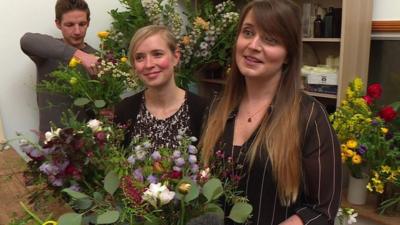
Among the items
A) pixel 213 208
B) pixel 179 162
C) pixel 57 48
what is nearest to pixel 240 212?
pixel 213 208

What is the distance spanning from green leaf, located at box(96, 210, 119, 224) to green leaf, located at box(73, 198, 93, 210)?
6cm

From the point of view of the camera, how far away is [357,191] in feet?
5.92

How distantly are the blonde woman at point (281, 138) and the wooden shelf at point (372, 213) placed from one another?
83 centimetres

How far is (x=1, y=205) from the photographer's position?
1.16 m

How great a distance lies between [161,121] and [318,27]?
132 cm

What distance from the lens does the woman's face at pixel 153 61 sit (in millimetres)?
1275

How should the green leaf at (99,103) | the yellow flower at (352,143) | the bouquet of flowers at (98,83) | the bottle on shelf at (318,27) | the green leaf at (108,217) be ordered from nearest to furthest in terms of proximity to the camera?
the green leaf at (108,217), the green leaf at (99,103), the bouquet of flowers at (98,83), the yellow flower at (352,143), the bottle on shelf at (318,27)

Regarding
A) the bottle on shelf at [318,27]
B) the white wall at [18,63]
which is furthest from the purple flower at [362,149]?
the white wall at [18,63]

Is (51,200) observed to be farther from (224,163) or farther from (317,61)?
(317,61)

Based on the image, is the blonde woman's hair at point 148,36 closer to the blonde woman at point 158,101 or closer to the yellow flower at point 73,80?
the blonde woman at point 158,101

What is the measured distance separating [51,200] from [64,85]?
3.00ft

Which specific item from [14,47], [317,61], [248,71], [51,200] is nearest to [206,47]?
[317,61]

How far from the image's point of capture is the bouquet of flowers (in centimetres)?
151

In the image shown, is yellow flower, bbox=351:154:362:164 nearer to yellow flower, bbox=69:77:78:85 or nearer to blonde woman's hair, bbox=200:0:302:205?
blonde woman's hair, bbox=200:0:302:205
